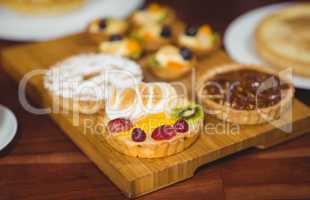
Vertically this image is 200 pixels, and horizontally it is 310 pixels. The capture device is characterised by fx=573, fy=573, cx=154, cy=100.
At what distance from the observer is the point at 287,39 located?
Answer: 2180 mm

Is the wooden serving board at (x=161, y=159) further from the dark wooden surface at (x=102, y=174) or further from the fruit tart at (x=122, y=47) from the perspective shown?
the fruit tart at (x=122, y=47)

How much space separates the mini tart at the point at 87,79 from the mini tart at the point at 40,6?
0.60 metres

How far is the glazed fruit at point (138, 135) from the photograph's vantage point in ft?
5.31

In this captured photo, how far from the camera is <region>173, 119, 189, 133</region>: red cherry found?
65.0 inches

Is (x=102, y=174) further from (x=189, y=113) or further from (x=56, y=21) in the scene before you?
(x=56, y=21)

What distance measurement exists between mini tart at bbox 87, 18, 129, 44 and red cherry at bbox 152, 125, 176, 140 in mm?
794

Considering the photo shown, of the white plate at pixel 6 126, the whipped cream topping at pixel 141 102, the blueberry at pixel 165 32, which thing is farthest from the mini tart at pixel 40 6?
the whipped cream topping at pixel 141 102

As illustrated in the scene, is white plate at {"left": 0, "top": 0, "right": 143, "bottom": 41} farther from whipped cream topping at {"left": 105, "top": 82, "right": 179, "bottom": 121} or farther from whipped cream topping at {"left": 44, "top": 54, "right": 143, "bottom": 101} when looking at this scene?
whipped cream topping at {"left": 105, "top": 82, "right": 179, "bottom": 121}

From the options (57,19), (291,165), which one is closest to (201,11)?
(57,19)

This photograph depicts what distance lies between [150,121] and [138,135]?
8 cm

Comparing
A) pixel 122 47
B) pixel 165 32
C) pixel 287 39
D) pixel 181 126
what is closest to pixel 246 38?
pixel 287 39

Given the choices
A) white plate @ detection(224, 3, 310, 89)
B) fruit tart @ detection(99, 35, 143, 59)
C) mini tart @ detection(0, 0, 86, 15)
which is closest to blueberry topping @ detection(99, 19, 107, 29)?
fruit tart @ detection(99, 35, 143, 59)

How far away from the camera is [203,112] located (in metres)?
1.81

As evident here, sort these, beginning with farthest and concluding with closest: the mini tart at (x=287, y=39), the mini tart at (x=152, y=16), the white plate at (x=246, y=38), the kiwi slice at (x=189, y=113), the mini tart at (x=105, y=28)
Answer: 1. the mini tart at (x=152, y=16)
2. the mini tart at (x=105, y=28)
3. the white plate at (x=246, y=38)
4. the mini tart at (x=287, y=39)
5. the kiwi slice at (x=189, y=113)
